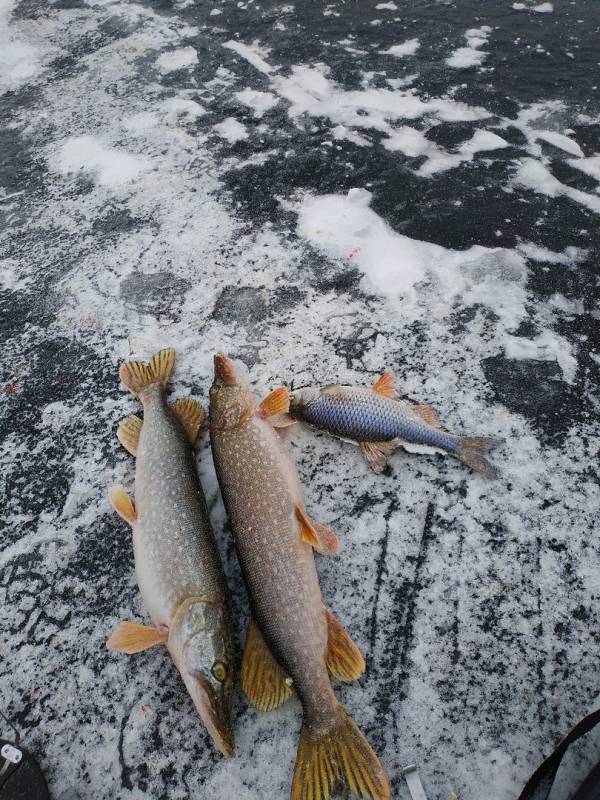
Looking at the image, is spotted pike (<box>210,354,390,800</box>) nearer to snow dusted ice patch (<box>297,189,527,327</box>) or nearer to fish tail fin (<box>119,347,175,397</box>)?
fish tail fin (<box>119,347,175,397</box>)

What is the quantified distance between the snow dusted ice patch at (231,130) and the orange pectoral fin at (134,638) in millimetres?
3894

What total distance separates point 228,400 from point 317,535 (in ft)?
2.57

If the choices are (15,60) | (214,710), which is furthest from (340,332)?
(15,60)

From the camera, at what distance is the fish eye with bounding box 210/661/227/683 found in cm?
186

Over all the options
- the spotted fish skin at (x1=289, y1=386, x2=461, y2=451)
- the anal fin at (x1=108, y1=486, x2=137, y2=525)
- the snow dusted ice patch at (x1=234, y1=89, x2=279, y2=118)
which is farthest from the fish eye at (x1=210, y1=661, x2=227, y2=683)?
the snow dusted ice patch at (x1=234, y1=89, x2=279, y2=118)

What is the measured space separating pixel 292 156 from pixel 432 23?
274 cm

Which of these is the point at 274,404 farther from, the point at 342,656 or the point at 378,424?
the point at 342,656

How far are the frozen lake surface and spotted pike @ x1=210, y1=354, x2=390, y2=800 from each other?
140 mm

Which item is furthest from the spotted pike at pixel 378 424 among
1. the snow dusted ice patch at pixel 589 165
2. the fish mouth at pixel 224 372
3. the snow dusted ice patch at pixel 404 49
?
the snow dusted ice patch at pixel 404 49

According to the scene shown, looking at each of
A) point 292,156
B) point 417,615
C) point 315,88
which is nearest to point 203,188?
point 292,156

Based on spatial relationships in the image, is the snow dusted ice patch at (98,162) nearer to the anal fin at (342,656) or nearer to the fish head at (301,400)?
the fish head at (301,400)

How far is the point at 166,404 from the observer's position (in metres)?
2.67

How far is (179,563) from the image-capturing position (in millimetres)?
2066

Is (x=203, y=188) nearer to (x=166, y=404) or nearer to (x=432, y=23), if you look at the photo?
(x=166, y=404)
